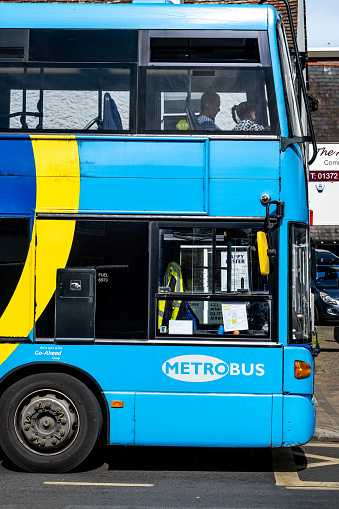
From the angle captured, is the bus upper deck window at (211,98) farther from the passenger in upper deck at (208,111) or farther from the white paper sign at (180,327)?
the white paper sign at (180,327)

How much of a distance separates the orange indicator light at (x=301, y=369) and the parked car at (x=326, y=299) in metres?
14.1

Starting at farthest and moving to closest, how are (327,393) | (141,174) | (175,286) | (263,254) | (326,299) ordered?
(326,299), (327,393), (141,174), (175,286), (263,254)

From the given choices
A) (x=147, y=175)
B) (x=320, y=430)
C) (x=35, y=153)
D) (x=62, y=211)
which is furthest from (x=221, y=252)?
(x=320, y=430)

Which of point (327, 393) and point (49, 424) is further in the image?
point (327, 393)

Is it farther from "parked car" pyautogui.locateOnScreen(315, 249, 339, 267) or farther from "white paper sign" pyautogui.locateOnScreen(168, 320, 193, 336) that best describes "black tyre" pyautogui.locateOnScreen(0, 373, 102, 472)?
"parked car" pyautogui.locateOnScreen(315, 249, 339, 267)

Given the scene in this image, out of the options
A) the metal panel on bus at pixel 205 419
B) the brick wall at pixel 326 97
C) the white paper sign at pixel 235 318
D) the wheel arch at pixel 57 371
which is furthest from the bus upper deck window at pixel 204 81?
the brick wall at pixel 326 97

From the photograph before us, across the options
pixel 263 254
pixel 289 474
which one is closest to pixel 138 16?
pixel 263 254

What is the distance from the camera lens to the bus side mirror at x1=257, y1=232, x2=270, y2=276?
6.43m

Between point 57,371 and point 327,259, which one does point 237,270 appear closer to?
point 57,371

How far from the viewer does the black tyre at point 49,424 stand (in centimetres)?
Result: 667

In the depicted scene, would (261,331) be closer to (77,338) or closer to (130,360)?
(130,360)

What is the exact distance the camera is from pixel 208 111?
6.83 m

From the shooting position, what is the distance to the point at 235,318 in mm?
6672

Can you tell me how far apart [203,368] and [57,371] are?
1.34 m
